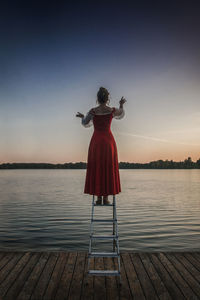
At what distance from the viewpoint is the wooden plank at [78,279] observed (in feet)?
10.2

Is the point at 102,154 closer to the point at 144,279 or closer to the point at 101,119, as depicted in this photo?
the point at 101,119

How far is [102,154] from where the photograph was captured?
12.2 feet

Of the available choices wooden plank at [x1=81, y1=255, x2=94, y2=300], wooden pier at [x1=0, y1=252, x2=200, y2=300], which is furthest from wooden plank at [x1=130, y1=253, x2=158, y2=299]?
wooden plank at [x1=81, y1=255, x2=94, y2=300]

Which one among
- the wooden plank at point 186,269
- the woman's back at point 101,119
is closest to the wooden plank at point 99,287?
the wooden plank at point 186,269

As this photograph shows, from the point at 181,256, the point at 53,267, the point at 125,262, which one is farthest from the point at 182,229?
the point at 53,267

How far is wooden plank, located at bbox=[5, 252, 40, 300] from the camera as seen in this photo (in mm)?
3098

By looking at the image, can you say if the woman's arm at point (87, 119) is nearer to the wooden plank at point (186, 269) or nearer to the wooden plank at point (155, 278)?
the wooden plank at point (155, 278)

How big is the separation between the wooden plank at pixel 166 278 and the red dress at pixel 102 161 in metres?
1.36

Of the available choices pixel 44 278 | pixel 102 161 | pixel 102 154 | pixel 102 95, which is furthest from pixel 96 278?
pixel 102 95

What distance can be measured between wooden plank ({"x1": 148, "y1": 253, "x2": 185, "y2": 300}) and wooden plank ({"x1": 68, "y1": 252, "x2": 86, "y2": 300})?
114cm

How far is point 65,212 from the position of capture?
14445 millimetres

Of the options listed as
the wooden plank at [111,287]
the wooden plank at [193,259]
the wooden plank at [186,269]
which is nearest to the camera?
the wooden plank at [111,287]

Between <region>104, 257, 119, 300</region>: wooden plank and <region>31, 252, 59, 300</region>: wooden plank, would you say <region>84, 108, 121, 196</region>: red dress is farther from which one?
<region>31, 252, 59, 300</region>: wooden plank

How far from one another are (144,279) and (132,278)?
0.54 ft
